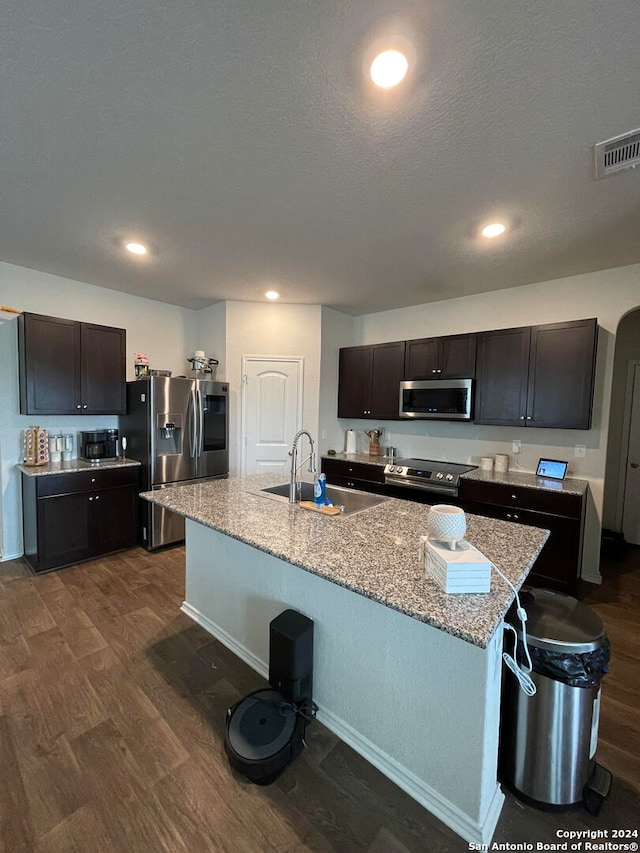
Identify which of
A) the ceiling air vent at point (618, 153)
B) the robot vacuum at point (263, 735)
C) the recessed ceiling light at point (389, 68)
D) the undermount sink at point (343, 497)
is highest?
the recessed ceiling light at point (389, 68)

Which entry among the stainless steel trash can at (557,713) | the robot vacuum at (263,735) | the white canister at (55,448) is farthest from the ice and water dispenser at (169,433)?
the stainless steel trash can at (557,713)

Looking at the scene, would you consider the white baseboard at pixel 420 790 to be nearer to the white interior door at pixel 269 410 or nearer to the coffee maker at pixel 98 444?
the white interior door at pixel 269 410

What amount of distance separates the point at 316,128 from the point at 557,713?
259 centimetres

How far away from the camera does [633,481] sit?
3.91 metres

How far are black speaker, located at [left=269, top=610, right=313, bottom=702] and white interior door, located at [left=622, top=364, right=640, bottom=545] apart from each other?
4245mm

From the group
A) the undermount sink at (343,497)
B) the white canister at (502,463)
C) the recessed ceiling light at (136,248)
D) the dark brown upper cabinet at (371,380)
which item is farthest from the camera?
the dark brown upper cabinet at (371,380)

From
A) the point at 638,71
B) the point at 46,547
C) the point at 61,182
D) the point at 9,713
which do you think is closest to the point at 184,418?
the point at 46,547

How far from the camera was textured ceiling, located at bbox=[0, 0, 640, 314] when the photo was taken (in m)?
1.12

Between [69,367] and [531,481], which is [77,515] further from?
[531,481]

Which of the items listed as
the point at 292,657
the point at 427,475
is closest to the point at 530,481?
the point at 427,475

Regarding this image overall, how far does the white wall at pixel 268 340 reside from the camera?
4.12 m

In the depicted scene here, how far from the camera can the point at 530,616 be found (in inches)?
55.6

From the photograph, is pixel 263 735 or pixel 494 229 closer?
pixel 263 735

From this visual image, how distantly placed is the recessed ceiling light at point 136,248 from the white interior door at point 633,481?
5.13 meters
